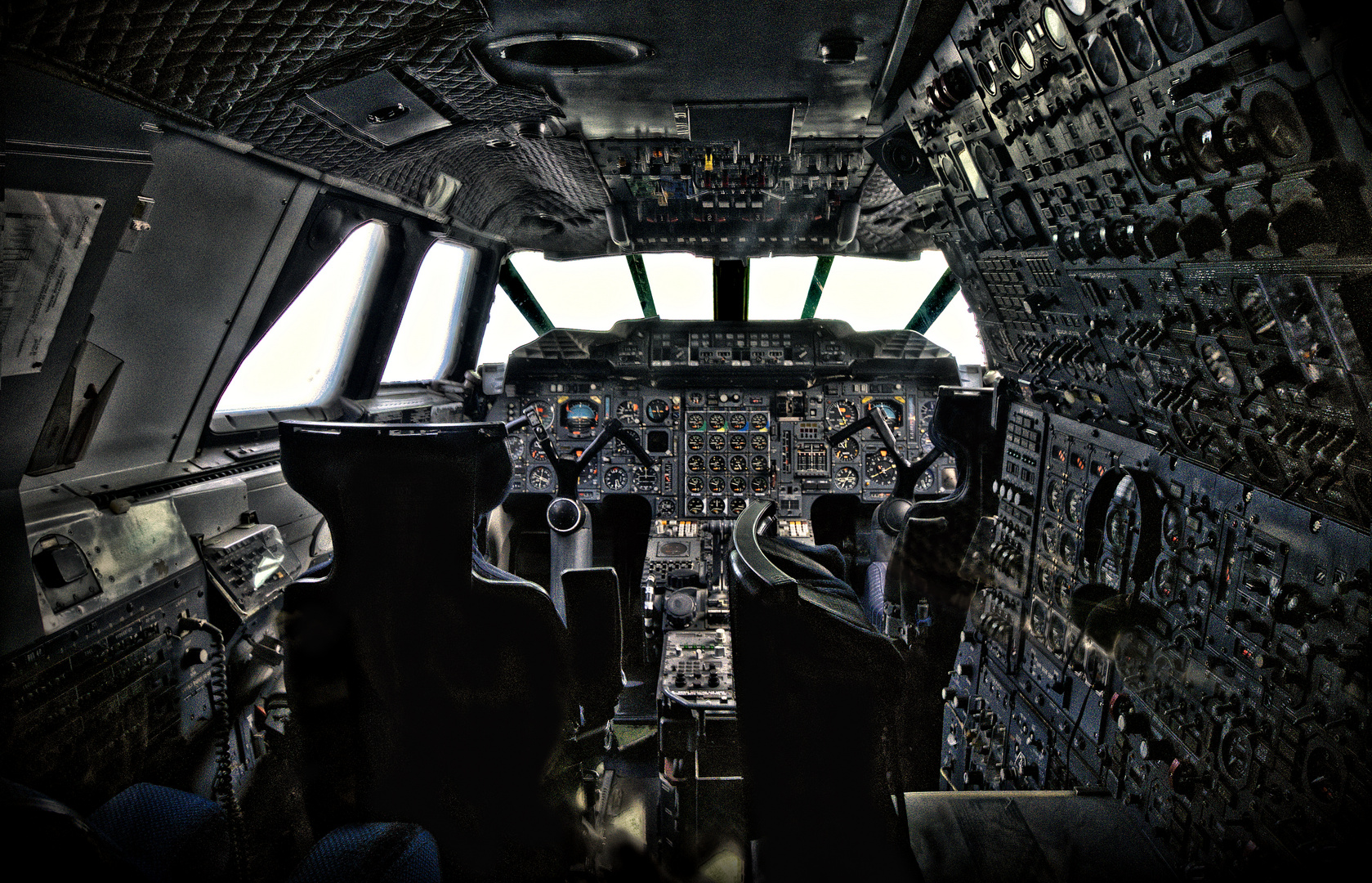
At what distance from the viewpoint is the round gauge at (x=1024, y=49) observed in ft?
5.71

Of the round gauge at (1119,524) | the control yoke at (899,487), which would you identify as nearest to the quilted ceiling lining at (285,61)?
the round gauge at (1119,524)

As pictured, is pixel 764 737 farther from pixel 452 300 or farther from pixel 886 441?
pixel 452 300

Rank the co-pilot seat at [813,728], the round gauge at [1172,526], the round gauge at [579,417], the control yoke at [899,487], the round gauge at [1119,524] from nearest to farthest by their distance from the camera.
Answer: the co-pilot seat at [813,728], the round gauge at [1172,526], the round gauge at [1119,524], the control yoke at [899,487], the round gauge at [579,417]

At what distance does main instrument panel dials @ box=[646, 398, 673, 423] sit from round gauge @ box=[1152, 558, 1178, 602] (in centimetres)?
375

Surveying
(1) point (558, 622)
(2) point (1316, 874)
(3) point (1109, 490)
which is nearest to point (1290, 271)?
(3) point (1109, 490)

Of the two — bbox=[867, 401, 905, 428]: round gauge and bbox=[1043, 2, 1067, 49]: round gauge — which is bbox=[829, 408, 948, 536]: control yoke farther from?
bbox=[1043, 2, 1067, 49]: round gauge

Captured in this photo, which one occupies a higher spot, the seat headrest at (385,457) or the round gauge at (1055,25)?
the round gauge at (1055,25)

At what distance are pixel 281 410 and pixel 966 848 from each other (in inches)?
143

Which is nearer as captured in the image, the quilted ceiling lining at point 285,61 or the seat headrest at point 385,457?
the quilted ceiling lining at point 285,61

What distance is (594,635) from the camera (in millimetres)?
2324

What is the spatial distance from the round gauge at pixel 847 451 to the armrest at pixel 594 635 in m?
3.30

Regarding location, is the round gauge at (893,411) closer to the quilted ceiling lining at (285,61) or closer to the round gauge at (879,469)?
the round gauge at (879,469)

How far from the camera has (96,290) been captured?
2176mm

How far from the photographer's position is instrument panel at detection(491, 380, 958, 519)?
5.32 metres
